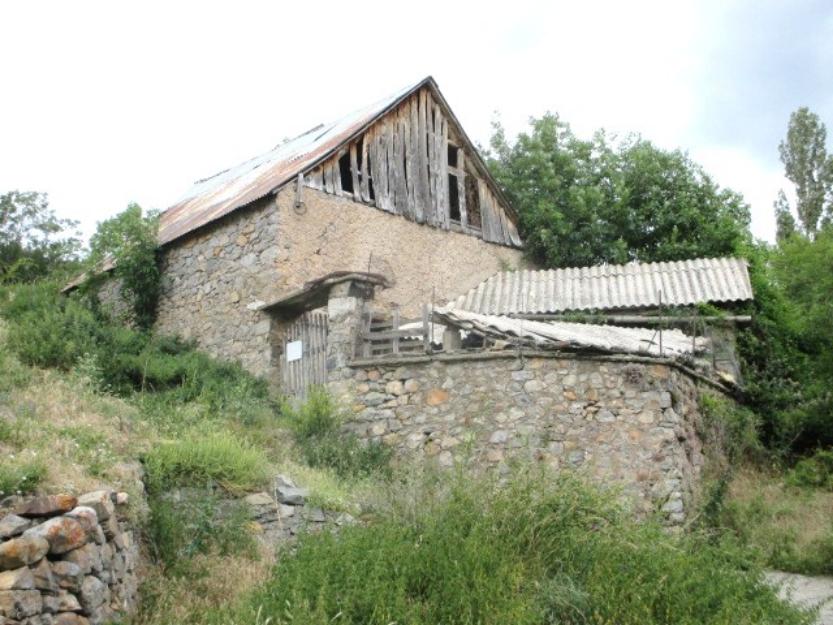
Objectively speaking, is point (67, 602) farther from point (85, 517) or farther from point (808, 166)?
point (808, 166)

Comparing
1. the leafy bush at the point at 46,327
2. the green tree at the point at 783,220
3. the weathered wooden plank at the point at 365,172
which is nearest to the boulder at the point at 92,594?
the leafy bush at the point at 46,327

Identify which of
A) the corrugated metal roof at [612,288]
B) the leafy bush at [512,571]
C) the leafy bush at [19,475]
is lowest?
the leafy bush at [512,571]

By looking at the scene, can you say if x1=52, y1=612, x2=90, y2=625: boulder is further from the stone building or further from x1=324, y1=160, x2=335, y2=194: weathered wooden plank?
x1=324, y1=160, x2=335, y2=194: weathered wooden plank

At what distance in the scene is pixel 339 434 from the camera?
1174 centimetres

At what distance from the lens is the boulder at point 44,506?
604 centimetres

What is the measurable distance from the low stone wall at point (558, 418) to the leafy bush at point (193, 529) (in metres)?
2.99

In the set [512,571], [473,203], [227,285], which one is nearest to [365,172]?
[227,285]

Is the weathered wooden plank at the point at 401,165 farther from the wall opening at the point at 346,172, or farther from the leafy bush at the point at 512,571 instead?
the leafy bush at the point at 512,571

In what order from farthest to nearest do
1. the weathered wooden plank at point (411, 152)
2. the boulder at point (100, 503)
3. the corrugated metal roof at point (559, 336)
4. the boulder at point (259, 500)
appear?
the weathered wooden plank at point (411, 152) → the corrugated metal roof at point (559, 336) → the boulder at point (259, 500) → the boulder at point (100, 503)

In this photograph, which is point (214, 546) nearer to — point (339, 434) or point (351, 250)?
point (339, 434)

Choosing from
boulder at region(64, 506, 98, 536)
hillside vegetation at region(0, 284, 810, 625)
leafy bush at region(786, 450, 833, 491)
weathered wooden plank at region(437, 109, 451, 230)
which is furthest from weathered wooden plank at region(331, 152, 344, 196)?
boulder at region(64, 506, 98, 536)

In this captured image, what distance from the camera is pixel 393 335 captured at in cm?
1212

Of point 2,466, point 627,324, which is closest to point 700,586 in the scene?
point 2,466

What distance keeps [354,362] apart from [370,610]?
6.32 metres
